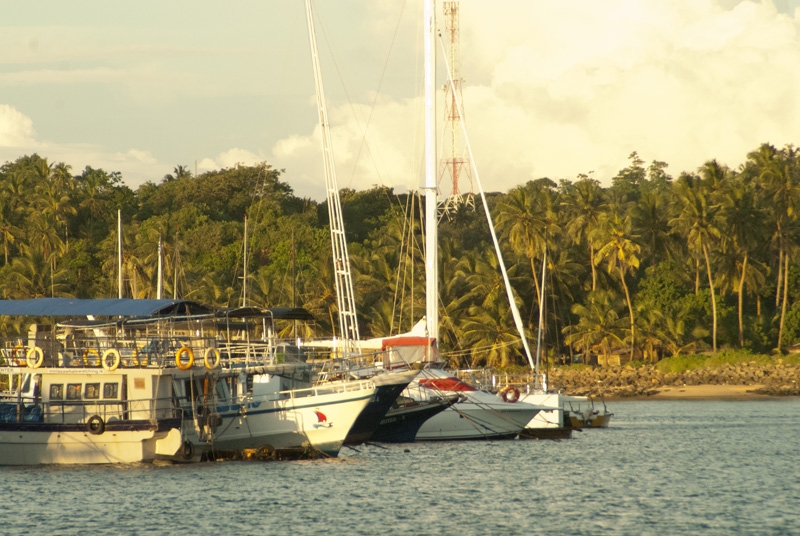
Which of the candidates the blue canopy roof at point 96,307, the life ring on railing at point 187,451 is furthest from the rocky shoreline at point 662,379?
the life ring on railing at point 187,451

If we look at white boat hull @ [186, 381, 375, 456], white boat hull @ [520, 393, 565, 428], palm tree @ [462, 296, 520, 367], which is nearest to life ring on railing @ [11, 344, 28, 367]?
white boat hull @ [186, 381, 375, 456]

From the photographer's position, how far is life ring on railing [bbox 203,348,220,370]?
37469mm

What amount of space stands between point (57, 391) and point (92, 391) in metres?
1.15

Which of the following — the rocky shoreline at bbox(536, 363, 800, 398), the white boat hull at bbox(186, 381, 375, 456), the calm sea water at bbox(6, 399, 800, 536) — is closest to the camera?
the calm sea water at bbox(6, 399, 800, 536)

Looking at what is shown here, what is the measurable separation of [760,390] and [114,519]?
57771 mm

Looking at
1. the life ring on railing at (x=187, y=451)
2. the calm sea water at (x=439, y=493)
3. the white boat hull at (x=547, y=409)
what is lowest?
the calm sea water at (x=439, y=493)

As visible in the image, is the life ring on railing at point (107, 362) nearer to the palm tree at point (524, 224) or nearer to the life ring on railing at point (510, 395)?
the life ring on railing at point (510, 395)

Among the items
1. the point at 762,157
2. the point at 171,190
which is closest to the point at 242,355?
the point at 762,157

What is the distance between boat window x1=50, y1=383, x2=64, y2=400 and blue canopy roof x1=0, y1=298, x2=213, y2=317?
3.09 m

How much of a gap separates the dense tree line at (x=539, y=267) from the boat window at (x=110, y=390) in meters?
42.0

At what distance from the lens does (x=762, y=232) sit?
85.8 metres

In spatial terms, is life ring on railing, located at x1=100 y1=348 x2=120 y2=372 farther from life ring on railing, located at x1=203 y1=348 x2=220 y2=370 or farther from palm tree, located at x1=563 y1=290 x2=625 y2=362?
palm tree, located at x1=563 y1=290 x2=625 y2=362

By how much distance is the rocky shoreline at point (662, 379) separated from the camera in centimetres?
7919

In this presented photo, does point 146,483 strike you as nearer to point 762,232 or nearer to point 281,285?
point 281,285
